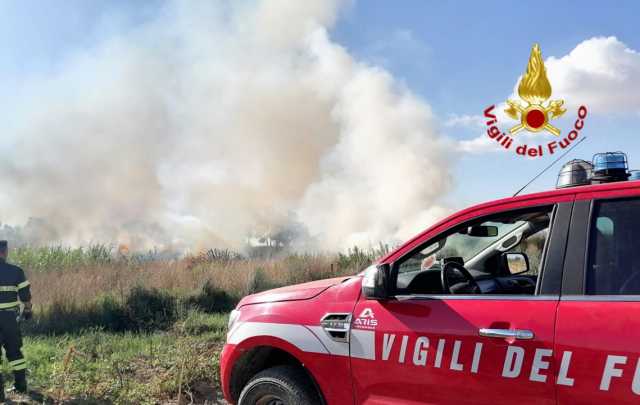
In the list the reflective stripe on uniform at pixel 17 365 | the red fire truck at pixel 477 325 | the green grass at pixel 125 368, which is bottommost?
the green grass at pixel 125 368

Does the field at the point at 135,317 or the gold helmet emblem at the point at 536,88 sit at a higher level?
the gold helmet emblem at the point at 536,88

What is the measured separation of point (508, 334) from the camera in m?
2.36

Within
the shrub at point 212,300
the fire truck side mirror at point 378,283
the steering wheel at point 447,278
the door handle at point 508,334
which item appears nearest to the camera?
the door handle at point 508,334

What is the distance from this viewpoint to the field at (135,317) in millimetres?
5090

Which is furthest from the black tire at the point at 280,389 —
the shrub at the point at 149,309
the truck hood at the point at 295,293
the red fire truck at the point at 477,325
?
the shrub at the point at 149,309

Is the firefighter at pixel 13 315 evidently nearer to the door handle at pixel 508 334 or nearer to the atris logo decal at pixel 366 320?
the atris logo decal at pixel 366 320

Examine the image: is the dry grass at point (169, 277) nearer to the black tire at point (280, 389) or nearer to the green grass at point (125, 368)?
the green grass at point (125, 368)

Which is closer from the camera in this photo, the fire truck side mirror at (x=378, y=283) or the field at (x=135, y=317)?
the fire truck side mirror at (x=378, y=283)

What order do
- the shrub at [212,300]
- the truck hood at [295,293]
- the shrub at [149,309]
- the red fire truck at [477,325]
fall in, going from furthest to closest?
1. the shrub at [212,300]
2. the shrub at [149,309]
3. the truck hood at [295,293]
4. the red fire truck at [477,325]

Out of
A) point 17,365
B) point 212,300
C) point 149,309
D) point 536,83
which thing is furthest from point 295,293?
point 536,83

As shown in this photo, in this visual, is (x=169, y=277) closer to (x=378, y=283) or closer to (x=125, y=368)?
(x=125, y=368)

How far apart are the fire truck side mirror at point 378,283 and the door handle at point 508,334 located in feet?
1.81

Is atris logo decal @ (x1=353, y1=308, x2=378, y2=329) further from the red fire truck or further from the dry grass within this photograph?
the dry grass

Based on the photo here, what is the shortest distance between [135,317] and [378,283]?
6841 millimetres
